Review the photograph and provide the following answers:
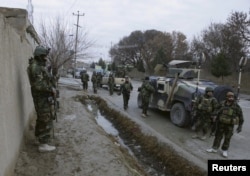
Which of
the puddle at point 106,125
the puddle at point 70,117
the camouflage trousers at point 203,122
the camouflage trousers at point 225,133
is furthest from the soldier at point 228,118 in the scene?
the puddle at point 70,117

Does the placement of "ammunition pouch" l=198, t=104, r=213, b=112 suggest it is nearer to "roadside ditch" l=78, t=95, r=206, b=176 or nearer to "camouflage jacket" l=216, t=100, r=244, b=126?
"camouflage jacket" l=216, t=100, r=244, b=126

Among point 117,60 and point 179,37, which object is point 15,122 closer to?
point 179,37

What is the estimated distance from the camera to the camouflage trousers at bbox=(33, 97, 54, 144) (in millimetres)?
5578

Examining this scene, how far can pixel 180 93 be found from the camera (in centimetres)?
1049

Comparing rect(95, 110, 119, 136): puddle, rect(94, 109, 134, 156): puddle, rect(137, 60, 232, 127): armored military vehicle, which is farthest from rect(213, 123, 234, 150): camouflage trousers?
rect(95, 110, 119, 136): puddle

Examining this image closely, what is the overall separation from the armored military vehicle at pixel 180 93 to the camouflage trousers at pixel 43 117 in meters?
5.23

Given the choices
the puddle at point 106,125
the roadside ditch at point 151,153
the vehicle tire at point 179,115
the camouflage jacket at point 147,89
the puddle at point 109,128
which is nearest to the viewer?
the roadside ditch at point 151,153

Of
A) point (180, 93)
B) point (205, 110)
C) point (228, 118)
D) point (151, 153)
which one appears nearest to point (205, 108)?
point (205, 110)

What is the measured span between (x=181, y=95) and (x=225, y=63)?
24.9 metres

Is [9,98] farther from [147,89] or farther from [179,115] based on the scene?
[147,89]

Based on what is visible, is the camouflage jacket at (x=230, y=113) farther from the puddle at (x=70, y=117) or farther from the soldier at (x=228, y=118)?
the puddle at (x=70, y=117)

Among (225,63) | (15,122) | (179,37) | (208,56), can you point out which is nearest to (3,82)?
(15,122)

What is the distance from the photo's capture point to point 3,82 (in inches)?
168

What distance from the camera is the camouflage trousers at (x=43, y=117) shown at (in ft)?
18.3
